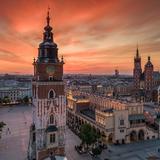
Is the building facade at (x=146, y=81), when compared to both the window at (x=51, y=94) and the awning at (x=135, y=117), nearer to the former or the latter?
the awning at (x=135, y=117)

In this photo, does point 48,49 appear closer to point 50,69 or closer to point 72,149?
point 50,69

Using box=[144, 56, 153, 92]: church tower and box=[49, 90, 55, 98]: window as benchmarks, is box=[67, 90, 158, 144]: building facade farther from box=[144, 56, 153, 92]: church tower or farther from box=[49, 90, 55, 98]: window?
box=[144, 56, 153, 92]: church tower

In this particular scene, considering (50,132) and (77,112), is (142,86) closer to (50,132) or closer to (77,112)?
(77,112)

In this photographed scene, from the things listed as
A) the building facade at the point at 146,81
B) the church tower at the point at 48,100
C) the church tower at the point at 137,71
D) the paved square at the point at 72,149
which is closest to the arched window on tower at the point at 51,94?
the church tower at the point at 48,100

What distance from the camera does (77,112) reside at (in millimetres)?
84125

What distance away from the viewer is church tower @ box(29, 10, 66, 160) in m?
44.2

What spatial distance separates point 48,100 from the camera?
44.8 meters

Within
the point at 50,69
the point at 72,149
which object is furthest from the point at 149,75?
the point at 50,69

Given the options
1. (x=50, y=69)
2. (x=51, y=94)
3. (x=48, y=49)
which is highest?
(x=48, y=49)

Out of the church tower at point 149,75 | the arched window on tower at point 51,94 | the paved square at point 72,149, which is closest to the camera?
the arched window on tower at point 51,94

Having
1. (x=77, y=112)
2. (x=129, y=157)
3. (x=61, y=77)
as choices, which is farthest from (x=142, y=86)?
(x=61, y=77)

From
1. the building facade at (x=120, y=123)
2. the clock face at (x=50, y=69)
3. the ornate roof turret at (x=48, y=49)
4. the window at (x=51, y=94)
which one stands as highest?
the ornate roof turret at (x=48, y=49)

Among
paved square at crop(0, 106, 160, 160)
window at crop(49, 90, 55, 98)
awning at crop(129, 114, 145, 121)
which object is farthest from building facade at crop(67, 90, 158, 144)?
window at crop(49, 90, 55, 98)

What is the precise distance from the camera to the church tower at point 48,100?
4425 cm
